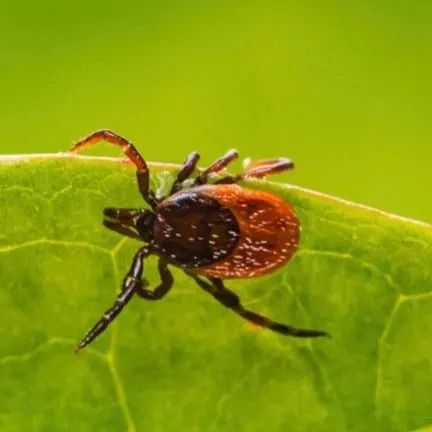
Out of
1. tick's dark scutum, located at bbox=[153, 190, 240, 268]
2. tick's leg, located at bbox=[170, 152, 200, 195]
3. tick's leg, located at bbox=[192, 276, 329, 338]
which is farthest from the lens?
tick's dark scutum, located at bbox=[153, 190, 240, 268]

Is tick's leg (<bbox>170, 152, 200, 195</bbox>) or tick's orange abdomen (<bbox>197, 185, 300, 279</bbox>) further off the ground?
tick's leg (<bbox>170, 152, 200, 195</bbox>)

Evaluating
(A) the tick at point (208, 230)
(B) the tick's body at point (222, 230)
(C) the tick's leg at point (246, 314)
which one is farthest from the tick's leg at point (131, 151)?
(C) the tick's leg at point (246, 314)

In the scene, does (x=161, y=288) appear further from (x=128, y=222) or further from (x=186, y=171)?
(x=186, y=171)

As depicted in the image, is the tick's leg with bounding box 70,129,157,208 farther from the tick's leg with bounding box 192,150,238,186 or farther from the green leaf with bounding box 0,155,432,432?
the tick's leg with bounding box 192,150,238,186

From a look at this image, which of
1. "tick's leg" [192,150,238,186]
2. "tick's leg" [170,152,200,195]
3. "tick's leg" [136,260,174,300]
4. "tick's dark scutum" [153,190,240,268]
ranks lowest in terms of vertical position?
"tick's dark scutum" [153,190,240,268]

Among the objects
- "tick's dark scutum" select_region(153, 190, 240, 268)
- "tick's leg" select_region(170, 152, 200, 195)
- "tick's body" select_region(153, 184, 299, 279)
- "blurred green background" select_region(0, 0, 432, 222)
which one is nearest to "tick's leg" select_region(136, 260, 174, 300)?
"tick's body" select_region(153, 184, 299, 279)

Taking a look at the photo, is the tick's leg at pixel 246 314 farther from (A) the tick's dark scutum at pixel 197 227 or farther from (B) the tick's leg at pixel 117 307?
(A) the tick's dark scutum at pixel 197 227

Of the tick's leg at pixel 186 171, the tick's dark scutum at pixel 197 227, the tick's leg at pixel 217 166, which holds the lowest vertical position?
the tick's dark scutum at pixel 197 227

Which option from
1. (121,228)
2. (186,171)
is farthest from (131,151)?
(121,228)
